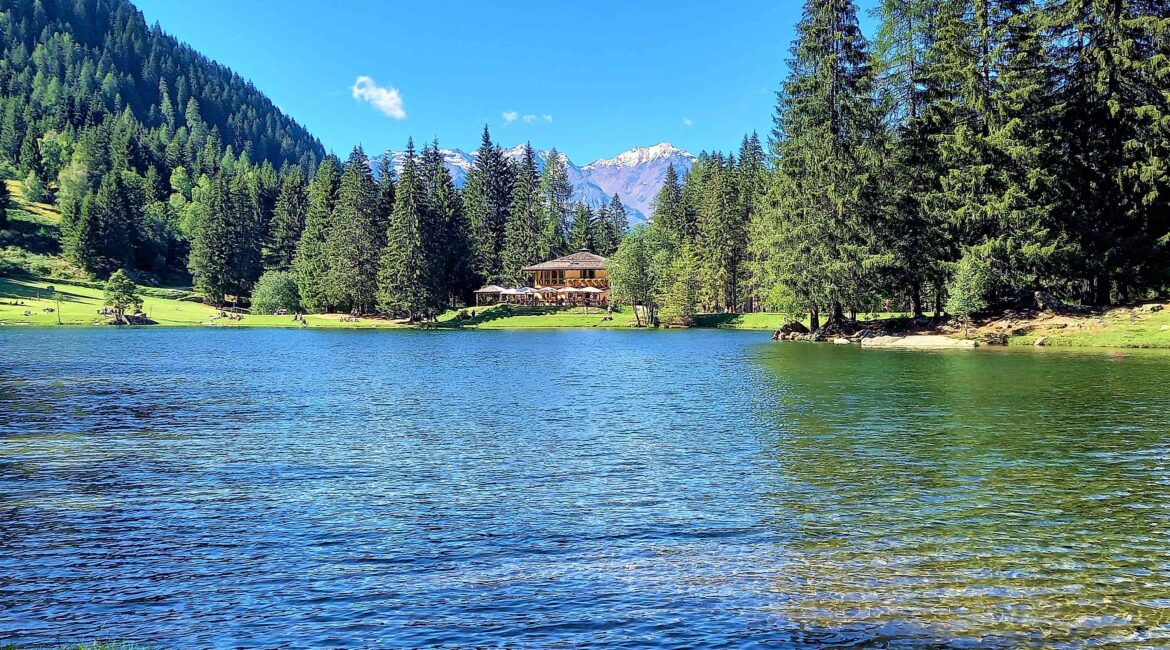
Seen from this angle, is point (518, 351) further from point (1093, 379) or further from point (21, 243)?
point (21, 243)

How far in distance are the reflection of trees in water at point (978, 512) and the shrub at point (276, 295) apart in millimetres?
116508

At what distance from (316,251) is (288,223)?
1107 inches

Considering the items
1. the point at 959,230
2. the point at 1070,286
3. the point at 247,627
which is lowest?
the point at 247,627

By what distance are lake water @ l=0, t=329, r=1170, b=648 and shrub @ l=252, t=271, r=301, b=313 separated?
105m

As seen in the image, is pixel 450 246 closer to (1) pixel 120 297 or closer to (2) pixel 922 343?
(1) pixel 120 297

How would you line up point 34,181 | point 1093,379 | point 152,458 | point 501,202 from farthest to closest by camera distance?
point 34,181, point 501,202, point 1093,379, point 152,458

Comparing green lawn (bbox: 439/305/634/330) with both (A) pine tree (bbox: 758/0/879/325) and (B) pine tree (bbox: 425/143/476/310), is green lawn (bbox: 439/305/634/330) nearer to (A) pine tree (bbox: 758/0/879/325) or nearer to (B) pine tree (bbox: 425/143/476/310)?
(B) pine tree (bbox: 425/143/476/310)

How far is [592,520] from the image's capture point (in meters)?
13.2

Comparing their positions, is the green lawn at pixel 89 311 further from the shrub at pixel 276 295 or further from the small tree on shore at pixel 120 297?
the shrub at pixel 276 295

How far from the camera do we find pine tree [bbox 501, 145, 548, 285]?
140m

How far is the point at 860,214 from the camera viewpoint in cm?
6562

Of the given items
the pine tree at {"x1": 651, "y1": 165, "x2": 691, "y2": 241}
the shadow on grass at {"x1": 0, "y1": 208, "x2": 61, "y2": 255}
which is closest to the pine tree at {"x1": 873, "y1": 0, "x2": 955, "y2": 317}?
the pine tree at {"x1": 651, "y1": 165, "x2": 691, "y2": 241}

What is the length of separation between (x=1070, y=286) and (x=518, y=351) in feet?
151

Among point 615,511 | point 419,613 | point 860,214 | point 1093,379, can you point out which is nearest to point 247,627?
point 419,613
